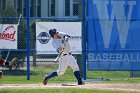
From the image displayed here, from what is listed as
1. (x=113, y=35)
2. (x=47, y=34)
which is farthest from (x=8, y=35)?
(x=113, y=35)

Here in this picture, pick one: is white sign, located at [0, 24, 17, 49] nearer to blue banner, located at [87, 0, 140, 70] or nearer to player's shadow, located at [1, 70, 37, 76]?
player's shadow, located at [1, 70, 37, 76]

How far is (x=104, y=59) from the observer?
20.4m

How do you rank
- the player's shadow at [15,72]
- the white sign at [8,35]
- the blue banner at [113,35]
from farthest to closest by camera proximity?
the player's shadow at [15,72] → the blue banner at [113,35] → the white sign at [8,35]

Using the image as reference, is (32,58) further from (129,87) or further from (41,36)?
(129,87)

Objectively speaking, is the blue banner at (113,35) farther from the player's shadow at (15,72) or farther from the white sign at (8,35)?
the player's shadow at (15,72)

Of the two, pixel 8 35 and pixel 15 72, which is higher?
pixel 8 35

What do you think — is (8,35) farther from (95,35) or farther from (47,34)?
(95,35)

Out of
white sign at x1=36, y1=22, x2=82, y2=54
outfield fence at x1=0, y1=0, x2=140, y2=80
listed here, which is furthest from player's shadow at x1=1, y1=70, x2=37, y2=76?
white sign at x1=36, y1=22, x2=82, y2=54

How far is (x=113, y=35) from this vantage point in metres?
20.5

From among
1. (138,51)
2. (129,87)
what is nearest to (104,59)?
(138,51)

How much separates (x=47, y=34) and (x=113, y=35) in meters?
2.60

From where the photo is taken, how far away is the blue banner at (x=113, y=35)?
20.3m

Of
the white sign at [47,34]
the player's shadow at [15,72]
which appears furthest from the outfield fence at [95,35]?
the player's shadow at [15,72]

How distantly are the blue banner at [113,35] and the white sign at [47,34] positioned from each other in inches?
18.4
